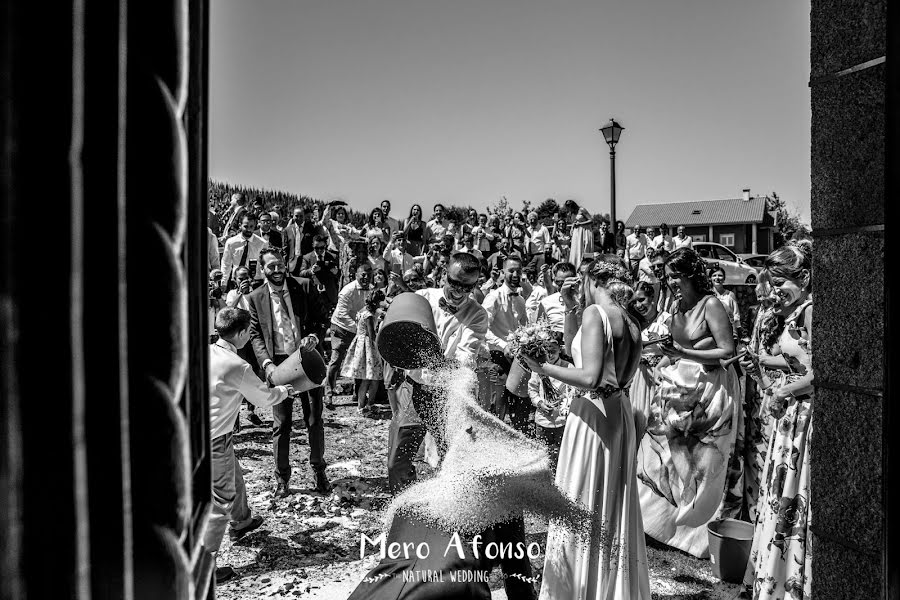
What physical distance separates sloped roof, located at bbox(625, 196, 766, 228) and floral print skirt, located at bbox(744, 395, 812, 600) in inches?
2118

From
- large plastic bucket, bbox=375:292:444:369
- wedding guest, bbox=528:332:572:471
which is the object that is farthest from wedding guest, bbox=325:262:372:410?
large plastic bucket, bbox=375:292:444:369

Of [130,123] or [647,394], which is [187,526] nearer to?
[130,123]

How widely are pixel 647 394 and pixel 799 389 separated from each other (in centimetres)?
200

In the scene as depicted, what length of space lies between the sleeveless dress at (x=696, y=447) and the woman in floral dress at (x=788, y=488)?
70 cm

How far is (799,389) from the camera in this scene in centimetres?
330

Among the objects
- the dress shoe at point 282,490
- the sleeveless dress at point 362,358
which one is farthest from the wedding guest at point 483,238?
the dress shoe at point 282,490

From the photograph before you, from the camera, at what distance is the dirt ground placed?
3922 mm

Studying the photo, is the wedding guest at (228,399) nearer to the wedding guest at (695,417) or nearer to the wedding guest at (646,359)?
the wedding guest at (695,417)

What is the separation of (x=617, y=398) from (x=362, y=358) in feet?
17.5

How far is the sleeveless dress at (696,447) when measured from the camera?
4414 mm

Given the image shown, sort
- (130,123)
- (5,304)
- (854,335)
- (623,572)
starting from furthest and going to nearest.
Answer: (623,572)
(854,335)
(130,123)
(5,304)

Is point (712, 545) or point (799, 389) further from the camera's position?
point (712, 545)

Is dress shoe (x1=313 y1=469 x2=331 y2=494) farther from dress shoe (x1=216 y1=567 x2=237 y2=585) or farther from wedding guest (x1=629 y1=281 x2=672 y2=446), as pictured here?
wedding guest (x1=629 y1=281 x2=672 y2=446)

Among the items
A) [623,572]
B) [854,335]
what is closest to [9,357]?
[854,335]
